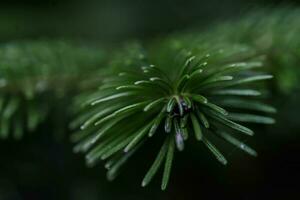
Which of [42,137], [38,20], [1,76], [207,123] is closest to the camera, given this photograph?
[207,123]

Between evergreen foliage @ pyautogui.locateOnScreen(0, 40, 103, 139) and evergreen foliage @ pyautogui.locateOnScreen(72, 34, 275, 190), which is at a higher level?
evergreen foliage @ pyautogui.locateOnScreen(0, 40, 103, 139)

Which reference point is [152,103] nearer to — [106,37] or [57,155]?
[57,155]

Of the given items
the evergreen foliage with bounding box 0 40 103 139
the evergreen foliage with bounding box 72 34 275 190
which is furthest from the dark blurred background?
the evergreen foliage with bounding box 72 34 275 190

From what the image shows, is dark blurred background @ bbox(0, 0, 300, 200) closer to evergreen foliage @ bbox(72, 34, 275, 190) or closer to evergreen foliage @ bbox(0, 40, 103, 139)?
evergreen foliage @ bbox(0, 40, 103, 139)

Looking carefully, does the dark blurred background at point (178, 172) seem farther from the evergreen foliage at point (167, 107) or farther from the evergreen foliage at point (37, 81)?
the evergreen foliage at point (167, 107)

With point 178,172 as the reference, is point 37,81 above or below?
above

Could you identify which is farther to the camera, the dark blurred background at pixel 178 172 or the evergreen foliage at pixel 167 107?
the dark blurred background at pixel 178 172

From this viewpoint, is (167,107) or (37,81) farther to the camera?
(37,81)

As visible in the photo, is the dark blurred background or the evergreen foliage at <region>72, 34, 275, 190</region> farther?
the dark blurred background

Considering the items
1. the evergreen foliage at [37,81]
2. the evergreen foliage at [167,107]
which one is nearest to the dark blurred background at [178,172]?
the evergreen foliage at [37,81]

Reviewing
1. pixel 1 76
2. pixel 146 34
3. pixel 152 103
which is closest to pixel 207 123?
pixel 152 103

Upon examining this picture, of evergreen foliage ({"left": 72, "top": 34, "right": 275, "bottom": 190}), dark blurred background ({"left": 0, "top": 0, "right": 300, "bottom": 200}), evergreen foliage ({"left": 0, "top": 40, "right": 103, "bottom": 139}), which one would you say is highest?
evergreen foliage ({"left": 0, "top": 40, "right": 103, "bottom": 139})
